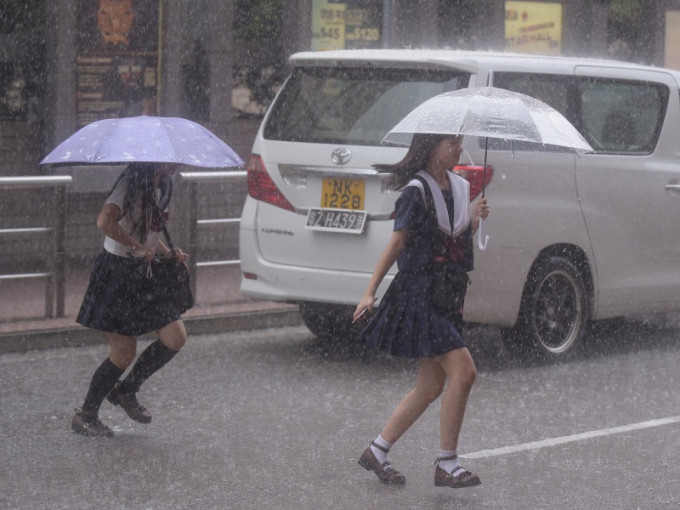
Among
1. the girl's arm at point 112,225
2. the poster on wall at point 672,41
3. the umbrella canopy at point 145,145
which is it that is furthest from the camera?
the poster on wall at point 672,41

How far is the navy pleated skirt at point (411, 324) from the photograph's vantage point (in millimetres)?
6391

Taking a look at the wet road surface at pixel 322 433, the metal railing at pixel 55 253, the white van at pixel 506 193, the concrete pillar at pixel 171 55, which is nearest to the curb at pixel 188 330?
the wet road surface at pixel 322 433

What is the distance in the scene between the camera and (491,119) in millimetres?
6535

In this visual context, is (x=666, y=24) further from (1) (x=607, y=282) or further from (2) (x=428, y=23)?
(1) (x=607, y=282)

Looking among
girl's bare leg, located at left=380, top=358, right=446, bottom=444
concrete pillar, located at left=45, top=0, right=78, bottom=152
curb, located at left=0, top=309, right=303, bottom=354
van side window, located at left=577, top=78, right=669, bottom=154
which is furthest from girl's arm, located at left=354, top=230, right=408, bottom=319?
concrete pillar, located at left=45, top=0, right=78, bottom=152

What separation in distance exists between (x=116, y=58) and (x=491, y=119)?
839cm

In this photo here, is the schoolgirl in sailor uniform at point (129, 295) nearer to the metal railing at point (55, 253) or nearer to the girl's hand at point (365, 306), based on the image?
the girl's hand at point (365, 306)

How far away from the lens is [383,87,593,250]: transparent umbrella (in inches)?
253

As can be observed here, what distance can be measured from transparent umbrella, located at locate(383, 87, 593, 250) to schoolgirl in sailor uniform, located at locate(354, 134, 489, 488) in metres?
0.09

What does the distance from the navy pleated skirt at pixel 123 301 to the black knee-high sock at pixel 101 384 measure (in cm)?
20

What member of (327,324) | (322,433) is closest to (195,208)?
(327,324)

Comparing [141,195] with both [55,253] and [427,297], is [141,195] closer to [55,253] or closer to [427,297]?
[427,297]

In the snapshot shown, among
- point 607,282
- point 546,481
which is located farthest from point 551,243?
point 546,481

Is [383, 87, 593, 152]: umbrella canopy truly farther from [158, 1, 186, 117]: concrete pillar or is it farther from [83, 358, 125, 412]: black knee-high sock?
[158, 1, 186, 117]: concrete pillar
